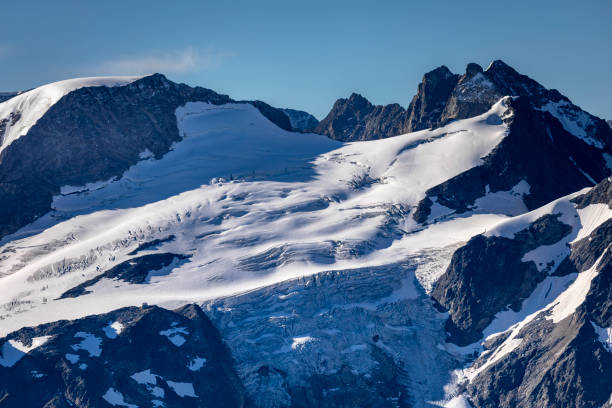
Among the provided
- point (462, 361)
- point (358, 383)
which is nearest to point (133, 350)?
point (358, 383)

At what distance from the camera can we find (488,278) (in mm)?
189750

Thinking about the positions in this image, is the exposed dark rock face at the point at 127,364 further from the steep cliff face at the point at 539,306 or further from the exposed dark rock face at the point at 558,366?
the exposed dark rock face at the point at 558,366

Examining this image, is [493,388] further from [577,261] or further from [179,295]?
[179,295]

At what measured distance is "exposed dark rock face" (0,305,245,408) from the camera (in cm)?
17325

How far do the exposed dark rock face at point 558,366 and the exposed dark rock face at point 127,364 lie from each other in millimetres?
35555

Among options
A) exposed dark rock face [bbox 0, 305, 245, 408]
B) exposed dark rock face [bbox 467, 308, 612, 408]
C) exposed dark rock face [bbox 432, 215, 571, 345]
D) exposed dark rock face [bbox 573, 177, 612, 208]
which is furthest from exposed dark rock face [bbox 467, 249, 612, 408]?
exposed dark rock face [bbox 0, 305, 245, 408]

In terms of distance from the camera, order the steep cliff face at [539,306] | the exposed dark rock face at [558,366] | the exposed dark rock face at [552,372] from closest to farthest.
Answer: the exposed dark rock face at [552,372] < the exposed dark rock face at [558,366] < the steep cliff face at [539,306]

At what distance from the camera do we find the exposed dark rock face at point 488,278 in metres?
186

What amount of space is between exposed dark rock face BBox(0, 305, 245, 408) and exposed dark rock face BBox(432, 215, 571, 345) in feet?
113

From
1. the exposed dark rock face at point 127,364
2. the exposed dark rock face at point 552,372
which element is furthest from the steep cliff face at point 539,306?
the exposed dark rock face at point 127,364

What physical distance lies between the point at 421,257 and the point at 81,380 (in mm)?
55826

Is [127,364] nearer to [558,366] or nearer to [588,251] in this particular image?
[558,366]

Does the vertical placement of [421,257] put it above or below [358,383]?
above

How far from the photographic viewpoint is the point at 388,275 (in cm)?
19188
